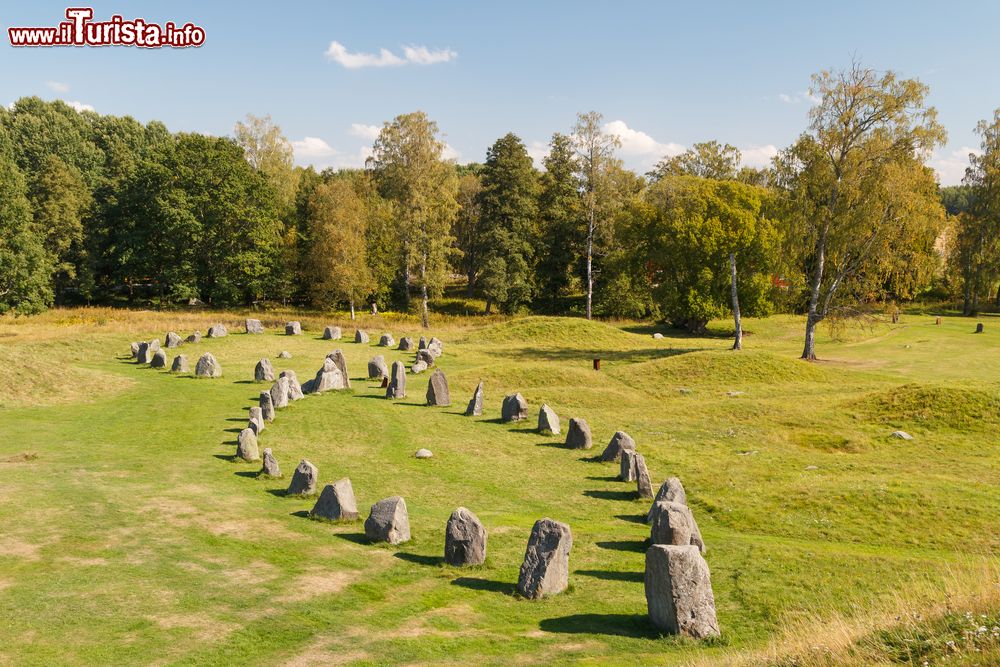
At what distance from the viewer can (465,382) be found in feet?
119

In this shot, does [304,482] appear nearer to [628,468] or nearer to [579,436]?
[628,468]

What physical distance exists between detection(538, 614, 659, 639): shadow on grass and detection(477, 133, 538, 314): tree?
65982 mm

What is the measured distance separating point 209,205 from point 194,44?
42.8 meters

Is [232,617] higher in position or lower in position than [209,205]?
lower

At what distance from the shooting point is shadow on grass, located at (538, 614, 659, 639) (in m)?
11.0

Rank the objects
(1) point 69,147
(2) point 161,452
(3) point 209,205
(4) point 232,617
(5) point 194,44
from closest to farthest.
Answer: (4) point 232,617 → (2) point 161,452 → (5) point 194,44 → (3) point 209,205 → (1) point 69,147

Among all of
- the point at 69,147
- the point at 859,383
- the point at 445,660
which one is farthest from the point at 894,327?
the point at 69,147

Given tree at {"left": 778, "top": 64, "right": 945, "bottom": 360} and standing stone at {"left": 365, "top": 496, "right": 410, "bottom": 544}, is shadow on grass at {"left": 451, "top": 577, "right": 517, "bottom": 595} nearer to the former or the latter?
standing stone at {"left": 365, "top": 496, "right": 410, "bottom": 544}

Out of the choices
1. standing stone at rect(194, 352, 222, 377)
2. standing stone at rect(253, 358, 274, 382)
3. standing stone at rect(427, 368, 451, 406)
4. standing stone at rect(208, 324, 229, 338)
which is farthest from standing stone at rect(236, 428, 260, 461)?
standing stone at rect(208, 324, 229, 338)

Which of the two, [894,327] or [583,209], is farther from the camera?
[583,209]

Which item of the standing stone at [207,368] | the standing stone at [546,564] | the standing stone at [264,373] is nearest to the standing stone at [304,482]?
the standing stone at [546,564]

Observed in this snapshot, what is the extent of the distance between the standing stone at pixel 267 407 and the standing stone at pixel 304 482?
8891 millimetres

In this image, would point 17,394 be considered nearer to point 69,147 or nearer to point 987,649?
point 987,649

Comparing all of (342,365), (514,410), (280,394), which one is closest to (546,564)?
(514,410)
